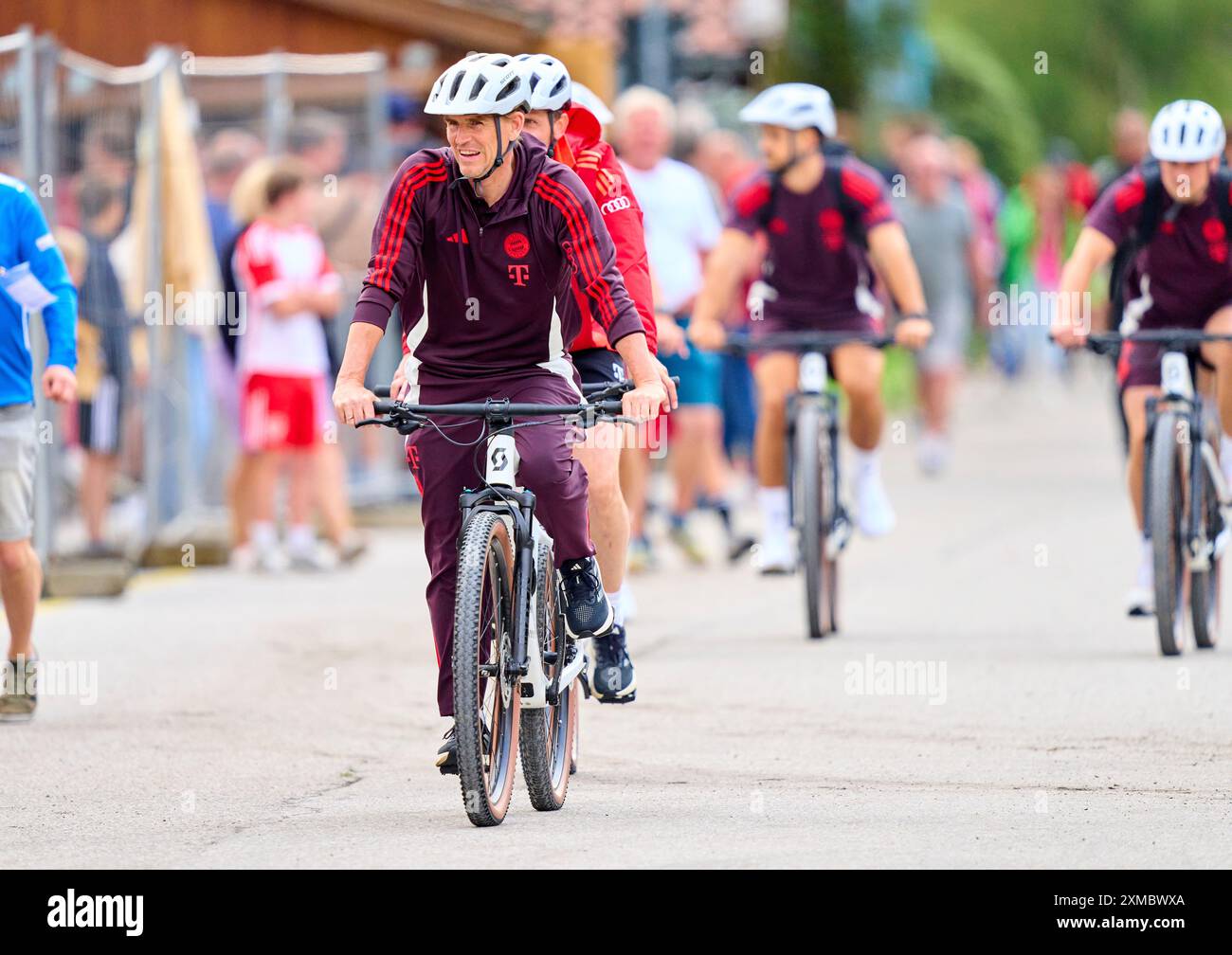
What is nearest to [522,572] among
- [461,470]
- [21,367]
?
[461,470]

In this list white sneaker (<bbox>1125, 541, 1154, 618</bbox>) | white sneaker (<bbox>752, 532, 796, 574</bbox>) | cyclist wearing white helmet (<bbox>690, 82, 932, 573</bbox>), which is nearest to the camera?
white sneaker (<bbox>1125, 541, 1154, 618</bbox>)

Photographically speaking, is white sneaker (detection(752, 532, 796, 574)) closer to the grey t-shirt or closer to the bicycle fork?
the bicycle fork

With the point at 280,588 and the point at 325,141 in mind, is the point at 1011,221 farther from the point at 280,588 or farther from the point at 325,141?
the point at 280,588

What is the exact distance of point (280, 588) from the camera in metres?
14.1

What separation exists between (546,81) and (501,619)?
154 centimetres

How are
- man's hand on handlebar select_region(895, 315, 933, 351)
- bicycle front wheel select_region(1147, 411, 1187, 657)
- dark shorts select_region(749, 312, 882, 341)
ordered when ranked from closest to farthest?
bicycle front wheel select_region(1147, 411, 1187, 657)
man's hand on handlebar select_region(895, 315, 933, 351)
dark shorts select_region(749, 312, 882, 341)

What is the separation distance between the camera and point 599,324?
791cm

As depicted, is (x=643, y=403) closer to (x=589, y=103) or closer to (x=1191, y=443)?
(x=589, y=103)

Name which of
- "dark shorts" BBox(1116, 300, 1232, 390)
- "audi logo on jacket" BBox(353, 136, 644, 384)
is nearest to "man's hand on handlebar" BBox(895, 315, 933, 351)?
"dark shorts" BBox(1116, 300, 1232, 390)

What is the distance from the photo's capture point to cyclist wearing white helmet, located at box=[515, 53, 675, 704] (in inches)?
319

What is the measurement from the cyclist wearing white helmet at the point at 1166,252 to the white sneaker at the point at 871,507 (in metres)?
1.47

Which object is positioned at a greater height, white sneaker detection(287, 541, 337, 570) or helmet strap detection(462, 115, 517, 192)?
helmet strap detection(462, 115, 517, 192)

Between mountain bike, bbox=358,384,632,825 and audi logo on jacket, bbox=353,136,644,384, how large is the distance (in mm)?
221

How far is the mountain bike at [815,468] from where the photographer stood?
451 inches
